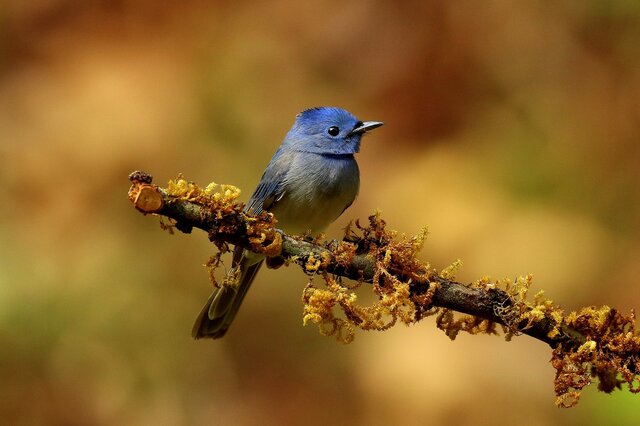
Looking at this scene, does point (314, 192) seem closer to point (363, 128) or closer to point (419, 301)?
point (363, 128)

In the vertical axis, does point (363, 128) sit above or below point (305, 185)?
above

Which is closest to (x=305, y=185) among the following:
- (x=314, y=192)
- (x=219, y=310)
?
(x=314, y=192)

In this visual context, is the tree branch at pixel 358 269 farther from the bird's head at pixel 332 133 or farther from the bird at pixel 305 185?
the bird's head at pixel 332 133

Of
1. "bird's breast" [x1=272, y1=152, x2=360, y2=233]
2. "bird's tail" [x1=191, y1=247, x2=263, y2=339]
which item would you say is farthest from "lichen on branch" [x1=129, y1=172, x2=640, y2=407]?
"bird's tail" [x1=191, y1=247, x2=263, y2=339]

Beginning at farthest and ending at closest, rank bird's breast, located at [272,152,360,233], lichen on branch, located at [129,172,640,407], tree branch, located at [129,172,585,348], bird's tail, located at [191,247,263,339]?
bird's tail, located at [191,247,263,339] → bird's breast, located at [272,152,360,233] → lichen on branch, located at [129,172,640,407] → tree branch, located at [129,172,585,348]

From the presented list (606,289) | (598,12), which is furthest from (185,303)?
(598,12)

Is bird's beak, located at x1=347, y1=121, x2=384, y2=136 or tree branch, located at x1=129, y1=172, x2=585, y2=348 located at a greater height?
bird's beak, located at x1=347, y1=121, x2=384, y2=136

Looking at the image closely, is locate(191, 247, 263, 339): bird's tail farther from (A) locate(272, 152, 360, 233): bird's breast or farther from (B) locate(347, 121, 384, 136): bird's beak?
(B) locate(347, 121, 384, 136): bird's beak
